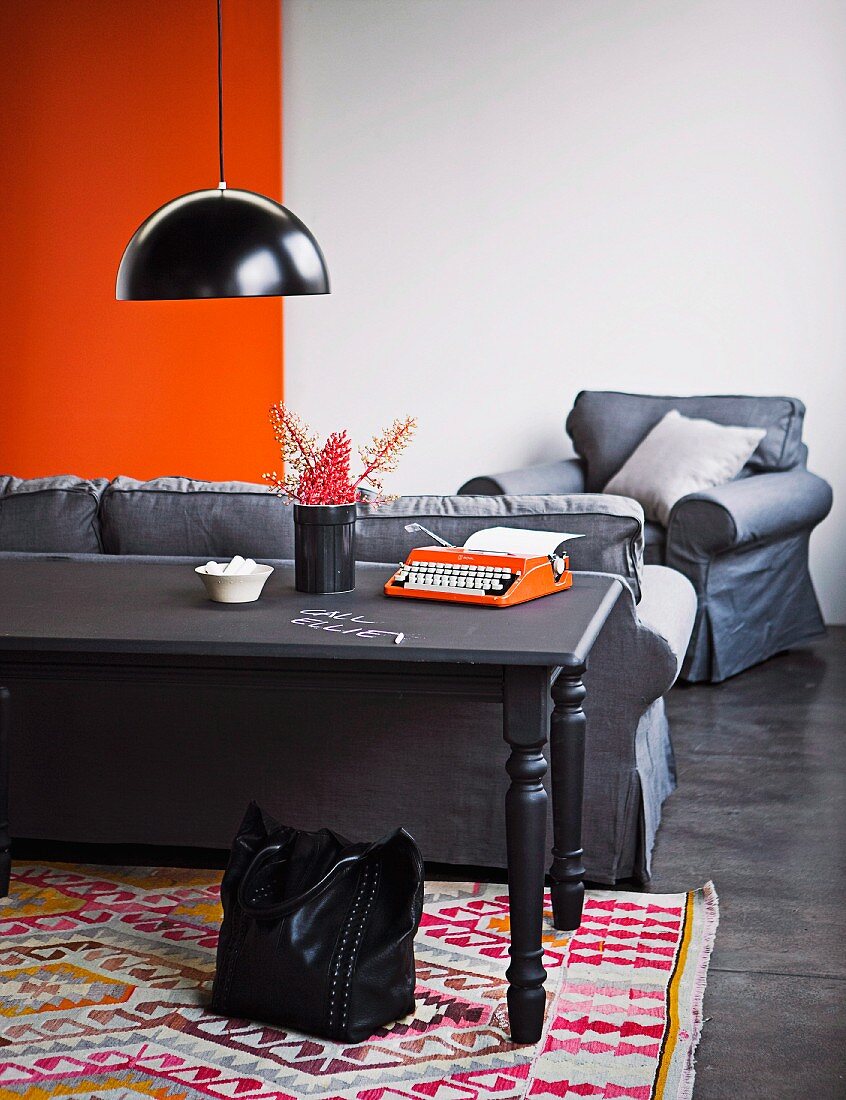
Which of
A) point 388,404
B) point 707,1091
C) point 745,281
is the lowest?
point 707,1091

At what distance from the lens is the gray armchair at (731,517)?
14.9 ft

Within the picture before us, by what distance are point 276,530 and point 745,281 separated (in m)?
3.58

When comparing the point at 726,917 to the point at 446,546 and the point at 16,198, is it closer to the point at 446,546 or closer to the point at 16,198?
the point at 446,546

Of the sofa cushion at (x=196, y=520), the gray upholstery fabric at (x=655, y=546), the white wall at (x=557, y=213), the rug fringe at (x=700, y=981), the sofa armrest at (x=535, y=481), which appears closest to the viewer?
the rug fringe at (x=700, y=981)

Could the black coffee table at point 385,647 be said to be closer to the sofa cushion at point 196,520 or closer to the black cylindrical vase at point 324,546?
the black cylindrical vase at point 324,546

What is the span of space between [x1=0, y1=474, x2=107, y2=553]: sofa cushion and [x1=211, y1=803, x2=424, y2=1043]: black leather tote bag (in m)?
0.98

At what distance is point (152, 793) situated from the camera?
2852 millimetres

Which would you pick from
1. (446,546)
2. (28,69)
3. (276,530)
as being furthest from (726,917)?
(28,69)

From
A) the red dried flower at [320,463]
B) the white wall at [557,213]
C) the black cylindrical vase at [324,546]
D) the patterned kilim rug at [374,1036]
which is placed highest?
the white wall at [557,213]

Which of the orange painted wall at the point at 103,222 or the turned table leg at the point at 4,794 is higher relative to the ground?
the orange painted wall at the point at 103,222

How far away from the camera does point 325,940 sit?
2.12m

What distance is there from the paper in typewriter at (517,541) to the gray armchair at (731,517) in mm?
2044

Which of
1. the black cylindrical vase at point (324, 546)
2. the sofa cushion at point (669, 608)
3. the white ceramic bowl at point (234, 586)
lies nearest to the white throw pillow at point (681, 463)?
the sofa cushion at point (669, 608)

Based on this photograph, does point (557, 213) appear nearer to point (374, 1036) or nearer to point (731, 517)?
point (731, 517)
